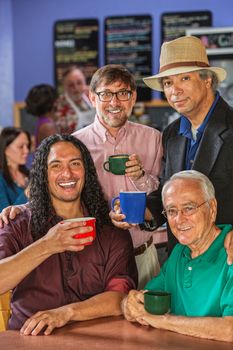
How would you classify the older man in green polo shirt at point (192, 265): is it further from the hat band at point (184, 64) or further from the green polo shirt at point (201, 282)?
the hat band at point (184, 64)

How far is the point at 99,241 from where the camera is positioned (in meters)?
2.78

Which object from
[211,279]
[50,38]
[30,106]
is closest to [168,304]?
[211,279]

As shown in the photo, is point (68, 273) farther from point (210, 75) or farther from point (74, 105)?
point (74, 105)

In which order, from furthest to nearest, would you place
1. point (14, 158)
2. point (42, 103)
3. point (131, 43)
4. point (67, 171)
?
point (131, 43) < point (42, 103) < point (14, 158) < point (67, 171)

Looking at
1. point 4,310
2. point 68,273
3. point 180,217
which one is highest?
point 180,217

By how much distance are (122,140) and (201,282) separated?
3.37 ft

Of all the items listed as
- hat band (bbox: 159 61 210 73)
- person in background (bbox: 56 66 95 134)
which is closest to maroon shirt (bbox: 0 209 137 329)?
hat band (bbox: 159 61 210 73)

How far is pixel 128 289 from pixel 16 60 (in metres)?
5.32

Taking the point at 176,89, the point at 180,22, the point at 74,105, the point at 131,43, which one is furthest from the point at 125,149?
the point at 131,43

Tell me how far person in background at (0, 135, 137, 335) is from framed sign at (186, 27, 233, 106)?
3.84 meters

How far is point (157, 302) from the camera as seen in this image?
229 centimetres

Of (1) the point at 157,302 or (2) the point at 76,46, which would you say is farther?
(2) the point at 76,46

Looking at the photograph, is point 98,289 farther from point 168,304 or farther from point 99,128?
point 99,128

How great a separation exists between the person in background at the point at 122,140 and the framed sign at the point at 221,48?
3.36 m
